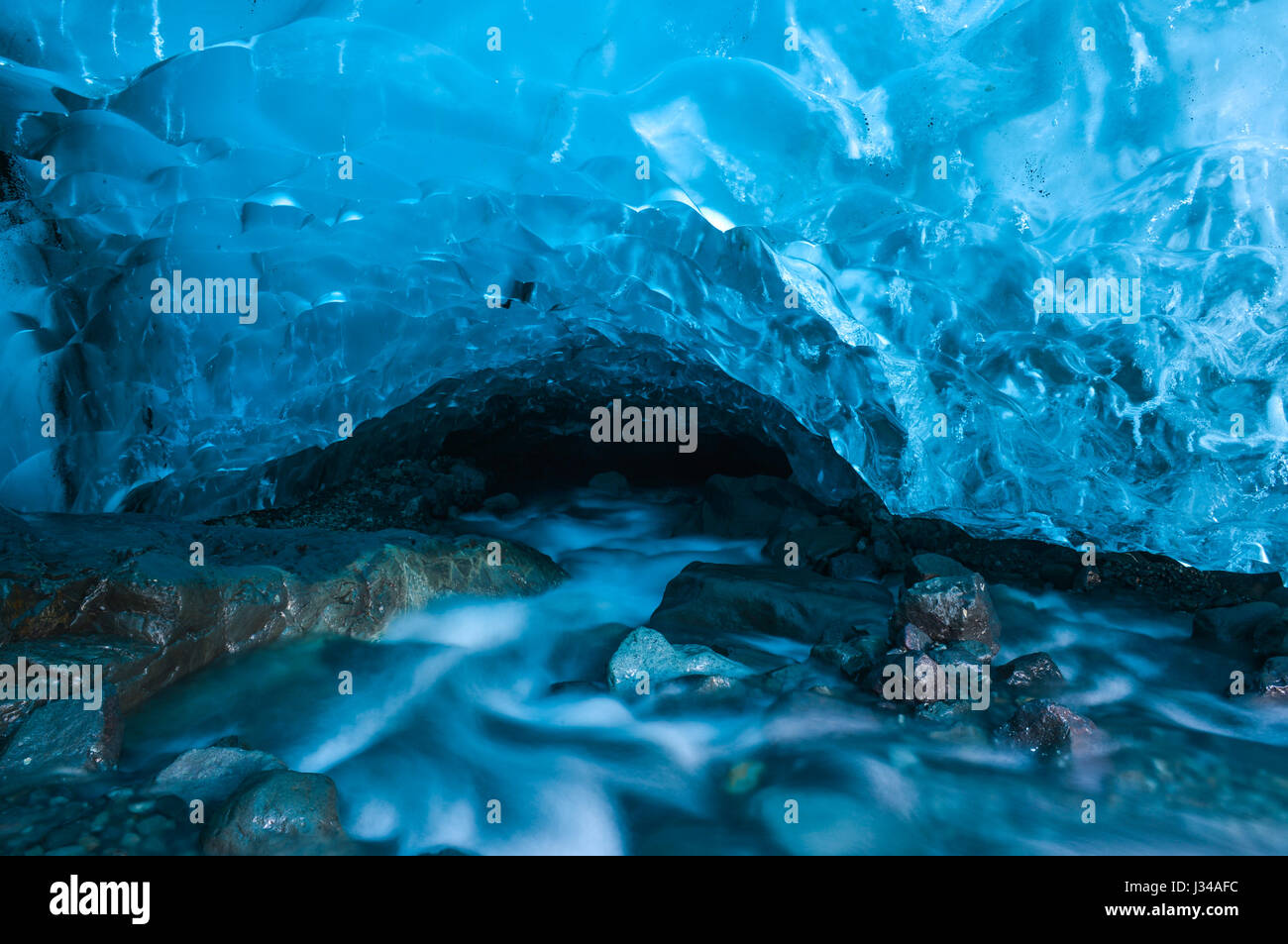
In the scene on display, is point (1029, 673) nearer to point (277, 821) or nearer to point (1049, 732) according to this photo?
point (1049, 732)

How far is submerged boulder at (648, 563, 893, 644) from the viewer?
4887mm

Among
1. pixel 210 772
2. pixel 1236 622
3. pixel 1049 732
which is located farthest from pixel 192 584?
pixel 1236 622

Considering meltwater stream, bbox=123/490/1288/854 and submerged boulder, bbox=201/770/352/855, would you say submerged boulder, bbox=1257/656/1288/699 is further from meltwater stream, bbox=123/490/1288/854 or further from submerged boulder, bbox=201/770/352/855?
submerged boulder, bbox=201/770/352/855

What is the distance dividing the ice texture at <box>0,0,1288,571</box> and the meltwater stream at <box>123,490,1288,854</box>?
103 centimetres

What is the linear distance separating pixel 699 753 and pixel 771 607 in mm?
1425

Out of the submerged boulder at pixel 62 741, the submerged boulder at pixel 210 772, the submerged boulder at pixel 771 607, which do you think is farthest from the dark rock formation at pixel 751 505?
the submerged boulder at pixel 62 741

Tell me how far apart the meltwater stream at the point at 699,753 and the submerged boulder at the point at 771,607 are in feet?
0.58

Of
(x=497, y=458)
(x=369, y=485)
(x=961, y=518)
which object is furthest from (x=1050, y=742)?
(x=497, y=458)

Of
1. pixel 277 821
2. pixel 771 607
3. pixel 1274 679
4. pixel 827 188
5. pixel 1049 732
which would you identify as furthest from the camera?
pixel 771 607

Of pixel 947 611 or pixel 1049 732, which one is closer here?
pixel 1049 732

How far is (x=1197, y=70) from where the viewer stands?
397cm

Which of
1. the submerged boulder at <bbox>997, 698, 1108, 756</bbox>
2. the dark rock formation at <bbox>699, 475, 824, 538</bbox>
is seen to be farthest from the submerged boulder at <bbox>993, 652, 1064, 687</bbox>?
the dark rock formation at <bbox>699, 475, 824, 538</bbox>

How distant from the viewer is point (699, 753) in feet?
12.4
